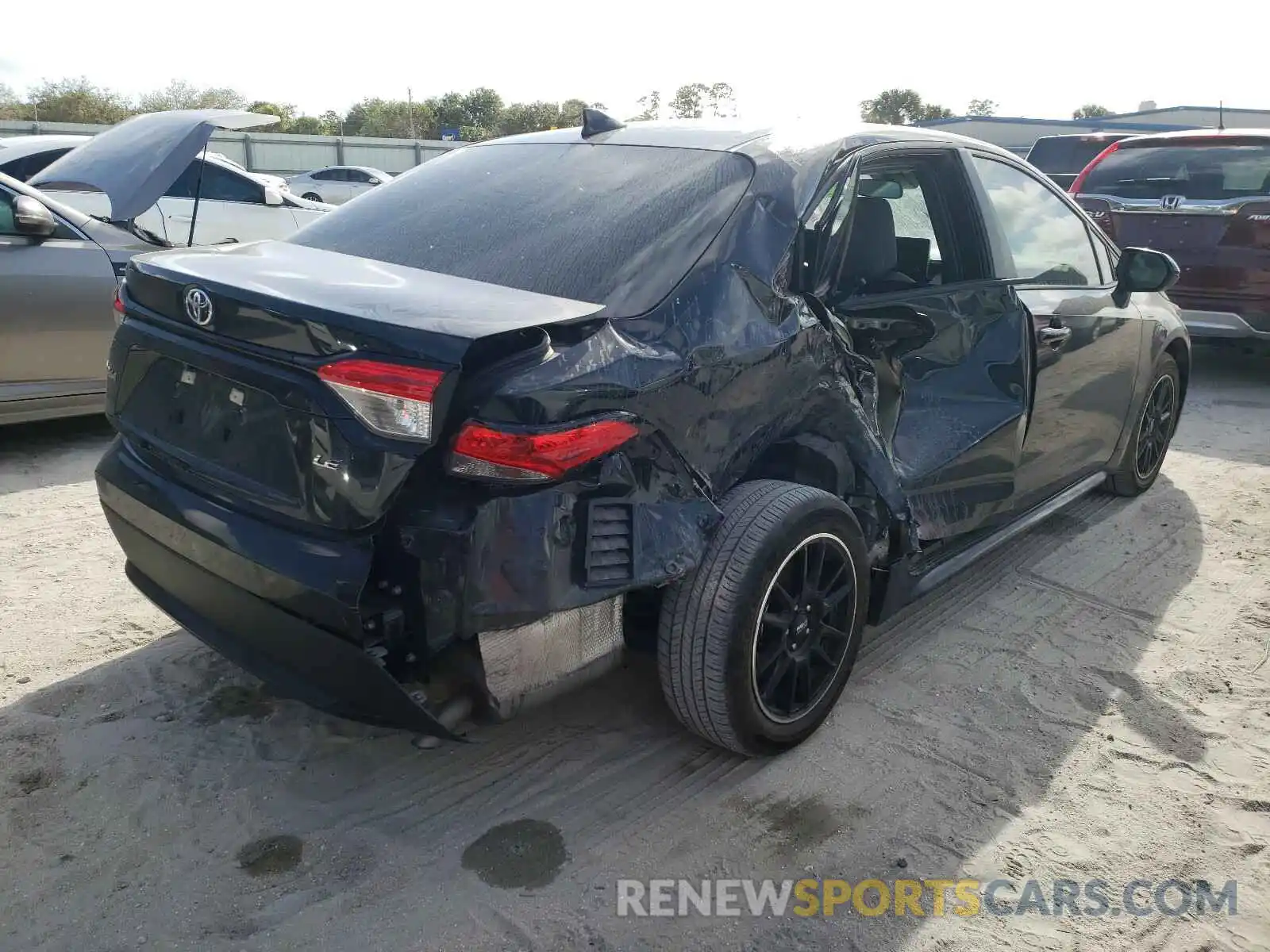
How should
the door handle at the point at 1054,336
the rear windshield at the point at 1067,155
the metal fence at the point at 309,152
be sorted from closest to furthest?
the door handle at the point at 1054,336 → the rear windshield at the point at 1067,155 → the metal fence at the point at 309,152

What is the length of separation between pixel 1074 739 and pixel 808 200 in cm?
174

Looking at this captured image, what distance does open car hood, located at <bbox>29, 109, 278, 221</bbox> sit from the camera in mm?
4742

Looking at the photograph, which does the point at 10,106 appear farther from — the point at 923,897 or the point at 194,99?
the point at 923,897

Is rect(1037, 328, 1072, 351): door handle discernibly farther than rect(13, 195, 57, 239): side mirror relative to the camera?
No

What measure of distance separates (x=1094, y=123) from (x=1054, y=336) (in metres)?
37.1

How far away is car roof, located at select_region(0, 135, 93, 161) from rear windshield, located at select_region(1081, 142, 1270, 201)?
24.4 feet

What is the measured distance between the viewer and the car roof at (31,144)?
22.7 feet

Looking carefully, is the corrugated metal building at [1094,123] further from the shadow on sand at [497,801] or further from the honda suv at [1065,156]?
the shadow on sand at [497,801]

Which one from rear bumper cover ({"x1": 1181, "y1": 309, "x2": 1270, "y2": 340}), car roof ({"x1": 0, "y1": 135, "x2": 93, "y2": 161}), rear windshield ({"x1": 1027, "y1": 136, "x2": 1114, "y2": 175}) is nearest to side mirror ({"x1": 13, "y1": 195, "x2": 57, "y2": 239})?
car roof ({"x1": 0, "y1": 135, "x2": 93, "y2": 161})

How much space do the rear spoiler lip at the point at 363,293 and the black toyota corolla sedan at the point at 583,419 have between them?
1 centimetres

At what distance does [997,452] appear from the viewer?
3.44 meters

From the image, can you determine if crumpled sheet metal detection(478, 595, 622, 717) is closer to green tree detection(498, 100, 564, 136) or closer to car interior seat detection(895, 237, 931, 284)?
car interior seat detection(895, 237, 931, 284)

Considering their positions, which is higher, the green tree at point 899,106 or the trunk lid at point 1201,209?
the green tree at point 899,106

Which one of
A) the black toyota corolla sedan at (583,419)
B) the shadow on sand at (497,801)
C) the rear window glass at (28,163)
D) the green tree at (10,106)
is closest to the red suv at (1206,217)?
the black toyota corolla sedan at (583,419)
